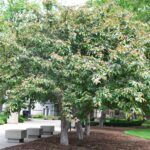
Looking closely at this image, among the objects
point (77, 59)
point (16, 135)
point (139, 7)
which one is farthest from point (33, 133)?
point (139, 7)

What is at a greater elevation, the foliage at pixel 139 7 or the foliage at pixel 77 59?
the foliage at pixel 139 7

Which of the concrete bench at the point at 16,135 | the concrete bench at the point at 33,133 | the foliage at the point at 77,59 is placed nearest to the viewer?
the foliage at the point at 77,59

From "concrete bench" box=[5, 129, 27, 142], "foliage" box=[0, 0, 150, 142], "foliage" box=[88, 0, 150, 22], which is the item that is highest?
"foliage" box=[88, 0, 150, 22]

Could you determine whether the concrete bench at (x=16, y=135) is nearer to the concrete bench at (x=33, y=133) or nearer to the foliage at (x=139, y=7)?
the concrete bench at (x=33, y=133)

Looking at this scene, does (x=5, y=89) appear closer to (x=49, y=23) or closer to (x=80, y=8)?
(x=49, y=23)

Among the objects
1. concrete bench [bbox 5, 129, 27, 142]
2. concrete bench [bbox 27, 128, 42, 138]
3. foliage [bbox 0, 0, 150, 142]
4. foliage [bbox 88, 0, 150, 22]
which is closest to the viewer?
foliage [bbox 0, 0, 150, 142]

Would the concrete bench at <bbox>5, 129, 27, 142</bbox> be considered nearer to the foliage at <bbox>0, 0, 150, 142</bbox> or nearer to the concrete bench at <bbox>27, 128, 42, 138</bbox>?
the concrete bench at <bbox>27, 128, 42, 138</bbox>

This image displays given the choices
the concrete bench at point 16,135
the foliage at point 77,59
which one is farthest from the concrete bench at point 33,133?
the foliage at point 77,59

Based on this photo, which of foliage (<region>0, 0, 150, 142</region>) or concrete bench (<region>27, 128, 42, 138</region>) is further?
concrete bench (<region>27, 128, 42, 138</region>)

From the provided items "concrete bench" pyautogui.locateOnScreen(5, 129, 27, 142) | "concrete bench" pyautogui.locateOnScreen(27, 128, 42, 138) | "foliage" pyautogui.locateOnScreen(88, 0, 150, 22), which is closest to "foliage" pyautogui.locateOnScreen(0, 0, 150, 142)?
"concrete bench" pyautogui.locateOnScreen(5, 129, 27, 142)

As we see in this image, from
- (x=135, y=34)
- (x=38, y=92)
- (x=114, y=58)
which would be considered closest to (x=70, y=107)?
(x=38, y=92)

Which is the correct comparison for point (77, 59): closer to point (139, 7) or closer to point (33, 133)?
point (33, 133)

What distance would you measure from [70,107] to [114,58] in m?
2.08

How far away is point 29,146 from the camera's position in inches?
645
